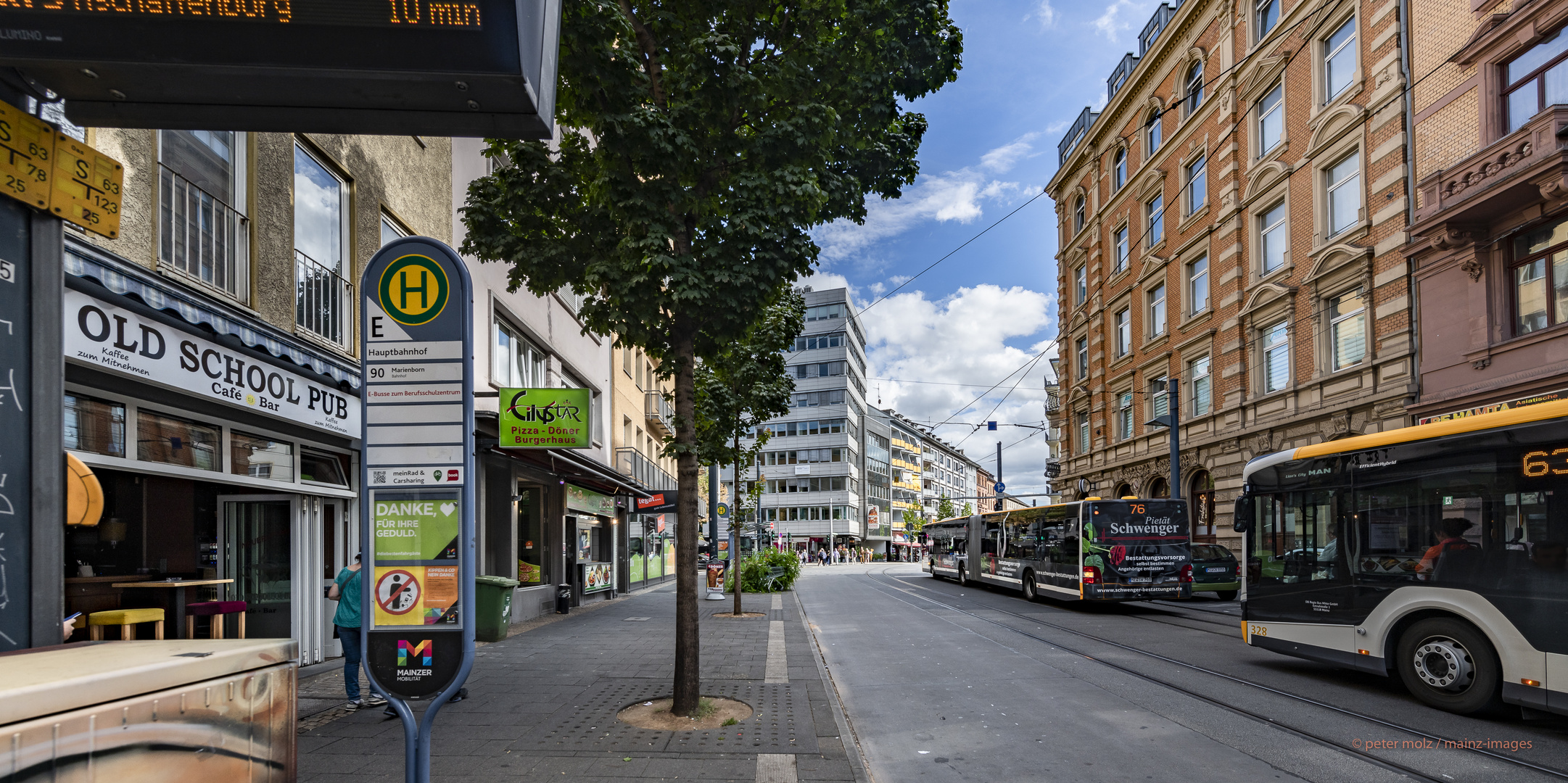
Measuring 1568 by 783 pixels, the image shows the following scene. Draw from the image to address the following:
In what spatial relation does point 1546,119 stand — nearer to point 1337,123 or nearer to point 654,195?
point 1337,123

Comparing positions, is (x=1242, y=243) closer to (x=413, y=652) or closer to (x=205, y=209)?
(x=205, y=209)

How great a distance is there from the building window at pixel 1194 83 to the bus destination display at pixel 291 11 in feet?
97.9

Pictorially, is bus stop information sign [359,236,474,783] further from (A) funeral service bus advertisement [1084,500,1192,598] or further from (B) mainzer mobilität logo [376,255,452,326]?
(A) funeral service bus advertisement [1084,500,1192,598]

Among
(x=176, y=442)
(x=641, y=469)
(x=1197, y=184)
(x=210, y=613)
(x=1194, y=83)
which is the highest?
(x=1194, y=83)

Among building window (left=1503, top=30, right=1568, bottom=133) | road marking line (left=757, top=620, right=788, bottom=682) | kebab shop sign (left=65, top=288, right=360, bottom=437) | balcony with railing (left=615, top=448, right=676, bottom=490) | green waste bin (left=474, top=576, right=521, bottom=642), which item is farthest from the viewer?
balcony with railing (left=615, top=448, right=676, bottom=490)

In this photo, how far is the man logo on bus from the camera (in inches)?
176

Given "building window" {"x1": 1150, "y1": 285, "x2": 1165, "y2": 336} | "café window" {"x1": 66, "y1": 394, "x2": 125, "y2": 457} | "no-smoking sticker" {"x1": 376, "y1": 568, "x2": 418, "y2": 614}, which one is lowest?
"no-smoking sticker" {"x1": 376, "y1": 568, "x2": 418, "y2": 614}

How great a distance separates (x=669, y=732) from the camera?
723 centimetres

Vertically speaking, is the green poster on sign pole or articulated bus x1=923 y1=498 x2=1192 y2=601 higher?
the green poster on sign pole

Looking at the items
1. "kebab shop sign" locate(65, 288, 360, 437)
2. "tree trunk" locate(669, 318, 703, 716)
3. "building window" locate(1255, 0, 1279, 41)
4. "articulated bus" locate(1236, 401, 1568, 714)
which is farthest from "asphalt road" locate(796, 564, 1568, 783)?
"building window" locate(1255, 0, 1279, 41)

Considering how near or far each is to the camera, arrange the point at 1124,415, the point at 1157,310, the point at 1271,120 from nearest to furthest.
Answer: the point at 1271,120, the point at 1157,310, the point at 1124,415

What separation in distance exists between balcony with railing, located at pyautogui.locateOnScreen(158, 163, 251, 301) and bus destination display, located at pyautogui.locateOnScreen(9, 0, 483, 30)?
232 inches

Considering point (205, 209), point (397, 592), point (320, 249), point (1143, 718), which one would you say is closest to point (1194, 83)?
point (1143, 718)

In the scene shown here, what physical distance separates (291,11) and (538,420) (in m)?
11.4
